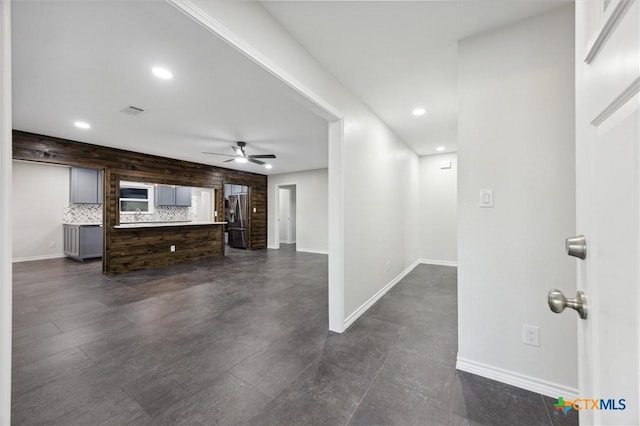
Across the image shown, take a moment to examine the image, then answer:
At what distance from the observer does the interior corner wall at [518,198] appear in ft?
4.96

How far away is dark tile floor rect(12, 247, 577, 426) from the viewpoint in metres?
1.42

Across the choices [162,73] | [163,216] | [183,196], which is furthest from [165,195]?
[162,73]

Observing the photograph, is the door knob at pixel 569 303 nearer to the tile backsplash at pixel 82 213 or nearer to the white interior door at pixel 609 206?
the white interior door at pixel 609 206

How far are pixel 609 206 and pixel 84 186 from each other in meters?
8.45

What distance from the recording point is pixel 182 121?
3404 mm

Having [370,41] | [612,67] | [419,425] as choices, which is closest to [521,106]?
[370,41]

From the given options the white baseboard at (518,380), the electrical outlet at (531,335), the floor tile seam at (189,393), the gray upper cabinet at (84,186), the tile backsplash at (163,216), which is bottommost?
the floor tile seam at (189,393)

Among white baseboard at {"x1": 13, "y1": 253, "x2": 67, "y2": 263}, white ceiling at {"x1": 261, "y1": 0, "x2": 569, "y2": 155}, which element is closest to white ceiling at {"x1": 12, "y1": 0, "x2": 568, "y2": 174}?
white ceiling at {"x1": 261, "y1": 0, "x2": 569, "y2": 155}

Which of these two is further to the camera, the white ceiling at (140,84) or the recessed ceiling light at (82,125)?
the recessed ceiling light at (82,125)

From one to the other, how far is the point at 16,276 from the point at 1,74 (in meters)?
6.11

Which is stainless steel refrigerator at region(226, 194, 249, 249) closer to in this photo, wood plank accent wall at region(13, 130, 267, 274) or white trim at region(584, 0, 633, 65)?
wood plank accent wall at region(13, 130, 267, 274)

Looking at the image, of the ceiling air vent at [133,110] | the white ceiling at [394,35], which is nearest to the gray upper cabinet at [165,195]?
the ceiling air vent at [133,110]

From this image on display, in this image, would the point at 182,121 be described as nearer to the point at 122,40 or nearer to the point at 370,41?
the point at 122,40

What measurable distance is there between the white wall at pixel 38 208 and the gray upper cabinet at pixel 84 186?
1.89 ft
